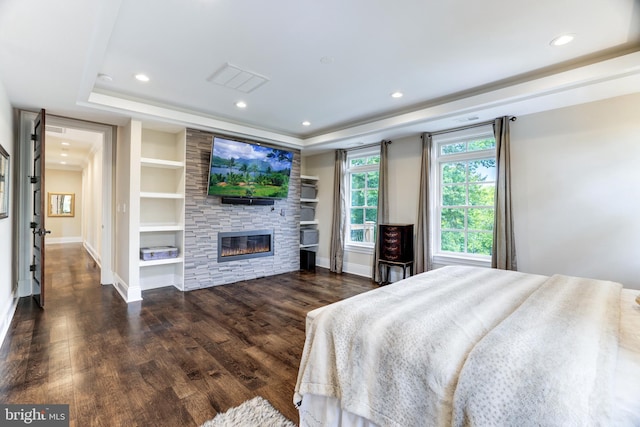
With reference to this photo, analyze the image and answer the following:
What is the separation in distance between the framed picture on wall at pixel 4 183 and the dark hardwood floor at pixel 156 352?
120cm

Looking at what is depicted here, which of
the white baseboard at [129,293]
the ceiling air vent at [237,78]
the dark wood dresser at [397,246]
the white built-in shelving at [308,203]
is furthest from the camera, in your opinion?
the white built-in shelving at [308,203]

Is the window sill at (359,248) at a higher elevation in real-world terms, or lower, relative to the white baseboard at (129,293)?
higher

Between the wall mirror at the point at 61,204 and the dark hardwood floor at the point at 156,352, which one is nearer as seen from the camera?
the dark hardwood floor at the point at 156,352

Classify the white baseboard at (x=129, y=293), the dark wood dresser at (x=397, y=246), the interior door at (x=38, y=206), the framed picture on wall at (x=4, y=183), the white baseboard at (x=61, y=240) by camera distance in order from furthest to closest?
the white baseboard at (x=61, y=240), the dark wood dresser at (x=397, y=246), the white baseboard at (x=129, y=293), the interior door at (x=38, y=206), the framed picture on wall at (x=4, y=183)

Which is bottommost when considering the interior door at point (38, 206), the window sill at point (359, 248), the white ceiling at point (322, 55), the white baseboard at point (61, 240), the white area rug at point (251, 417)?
the white area rug at point (251, 417)

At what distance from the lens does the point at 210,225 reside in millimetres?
4680

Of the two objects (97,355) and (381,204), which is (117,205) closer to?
(97,355)

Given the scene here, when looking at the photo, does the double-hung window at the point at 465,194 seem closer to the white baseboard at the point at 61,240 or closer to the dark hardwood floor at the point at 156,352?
the dark hardwood floor at the point at 156,352

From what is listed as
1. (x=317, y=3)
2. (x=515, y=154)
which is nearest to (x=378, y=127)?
(x=515, y=154)

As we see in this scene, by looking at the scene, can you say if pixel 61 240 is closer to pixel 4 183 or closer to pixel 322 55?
pixel 4 183

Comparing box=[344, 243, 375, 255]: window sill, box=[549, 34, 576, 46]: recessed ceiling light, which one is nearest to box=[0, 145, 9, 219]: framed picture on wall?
box=[344, 243, 375, 255]: window sill

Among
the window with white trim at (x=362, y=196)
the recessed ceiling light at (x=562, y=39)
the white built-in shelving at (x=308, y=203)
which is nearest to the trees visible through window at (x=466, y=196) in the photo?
the window with white trim at (x=362, y=196)

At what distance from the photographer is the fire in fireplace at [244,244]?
484cm

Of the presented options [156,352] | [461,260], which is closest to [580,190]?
[461,260]
